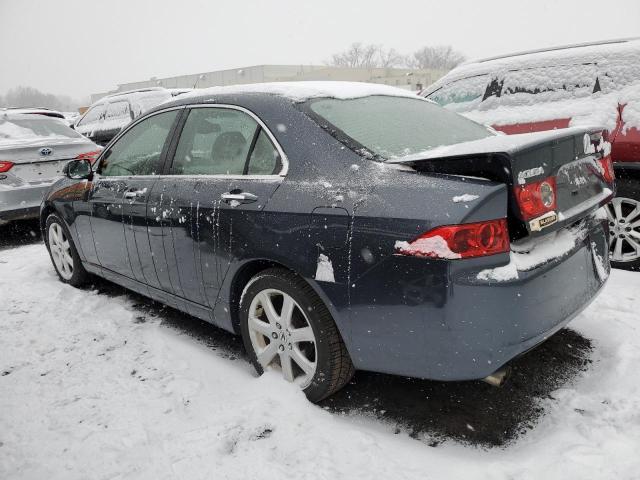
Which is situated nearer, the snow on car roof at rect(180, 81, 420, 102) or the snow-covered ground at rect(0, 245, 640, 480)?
the snow-covered ground at rect(0, 245, 640, 480)

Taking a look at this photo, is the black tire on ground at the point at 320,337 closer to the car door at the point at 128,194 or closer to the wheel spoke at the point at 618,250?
the car door at the point at 128,194

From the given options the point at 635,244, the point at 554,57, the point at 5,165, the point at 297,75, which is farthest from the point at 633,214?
the point at 297,75

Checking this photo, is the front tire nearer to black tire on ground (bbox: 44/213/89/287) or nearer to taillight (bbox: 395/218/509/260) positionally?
taillight (bbox: 395/218/509/260)

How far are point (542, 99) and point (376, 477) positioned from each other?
368 cm

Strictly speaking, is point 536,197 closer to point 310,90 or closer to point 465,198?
point 465,198

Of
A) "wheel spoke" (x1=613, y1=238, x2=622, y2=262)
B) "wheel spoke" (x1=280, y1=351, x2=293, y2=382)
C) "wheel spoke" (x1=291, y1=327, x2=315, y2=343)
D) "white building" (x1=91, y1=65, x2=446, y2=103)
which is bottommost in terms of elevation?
"wheel spoke" (x1=613, y1=238, x2=622, y2=262)

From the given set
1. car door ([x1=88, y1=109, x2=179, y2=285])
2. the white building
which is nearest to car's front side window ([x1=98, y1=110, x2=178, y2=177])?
car door ([x1=88, y1=109, x2=179, y2=285])

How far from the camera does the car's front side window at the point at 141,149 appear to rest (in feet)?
11.1

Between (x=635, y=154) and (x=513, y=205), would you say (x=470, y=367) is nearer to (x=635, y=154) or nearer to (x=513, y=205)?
(x=513, y=205)

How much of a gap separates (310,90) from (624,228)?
9.48ft

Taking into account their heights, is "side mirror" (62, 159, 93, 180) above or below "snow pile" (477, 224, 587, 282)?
above

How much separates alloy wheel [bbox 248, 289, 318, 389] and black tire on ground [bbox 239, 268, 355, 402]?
39mm

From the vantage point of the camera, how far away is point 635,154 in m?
3.85

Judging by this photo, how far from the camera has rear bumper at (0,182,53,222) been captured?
5902 mm
